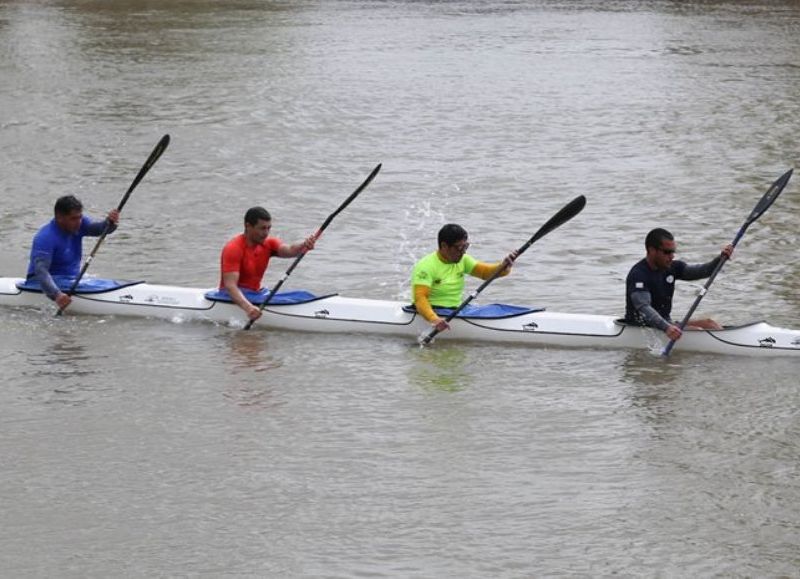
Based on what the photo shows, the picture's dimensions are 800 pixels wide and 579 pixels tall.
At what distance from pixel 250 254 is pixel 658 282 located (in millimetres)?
3782

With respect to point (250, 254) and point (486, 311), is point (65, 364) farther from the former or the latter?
point (486, 311)

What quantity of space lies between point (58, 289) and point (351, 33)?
86.3 feet

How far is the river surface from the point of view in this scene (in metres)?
9.82

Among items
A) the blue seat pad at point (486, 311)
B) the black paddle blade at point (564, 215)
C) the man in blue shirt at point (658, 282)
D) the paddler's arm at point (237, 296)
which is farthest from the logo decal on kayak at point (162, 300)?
the man in blue shirt at point (658, 282)

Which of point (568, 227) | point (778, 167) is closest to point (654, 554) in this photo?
point (568, 227)

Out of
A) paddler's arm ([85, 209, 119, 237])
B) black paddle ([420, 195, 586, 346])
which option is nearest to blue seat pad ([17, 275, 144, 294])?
paddler's arm ([85, 209, 119, 237])

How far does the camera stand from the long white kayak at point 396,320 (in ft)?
44.2

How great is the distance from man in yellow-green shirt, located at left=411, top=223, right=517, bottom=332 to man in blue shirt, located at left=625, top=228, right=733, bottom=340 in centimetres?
113

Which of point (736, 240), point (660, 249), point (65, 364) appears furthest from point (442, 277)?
point (65, 364)

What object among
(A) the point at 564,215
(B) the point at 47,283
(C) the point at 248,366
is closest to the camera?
(C) the point at 248,366

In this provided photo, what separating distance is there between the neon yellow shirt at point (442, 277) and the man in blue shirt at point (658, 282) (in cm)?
153

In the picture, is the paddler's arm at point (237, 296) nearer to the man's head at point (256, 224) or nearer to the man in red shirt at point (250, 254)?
the man in red shirt at point (250, 254)

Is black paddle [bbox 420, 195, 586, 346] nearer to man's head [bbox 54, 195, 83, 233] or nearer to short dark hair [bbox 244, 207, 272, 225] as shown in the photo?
short dark hair [bbox 244, 207, 272, 225]

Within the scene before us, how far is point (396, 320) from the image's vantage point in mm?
14141
